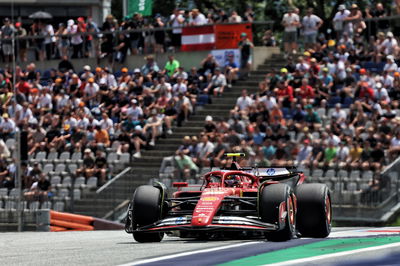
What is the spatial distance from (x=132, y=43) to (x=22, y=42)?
494 cm

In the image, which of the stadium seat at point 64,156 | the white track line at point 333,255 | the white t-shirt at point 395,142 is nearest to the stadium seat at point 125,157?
the stadium seat at point 64,156

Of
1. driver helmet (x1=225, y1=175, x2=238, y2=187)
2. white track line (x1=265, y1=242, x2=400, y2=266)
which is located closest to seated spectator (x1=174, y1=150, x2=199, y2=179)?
driver helmet (x1=225, y1=175, x2=238, y2=187)

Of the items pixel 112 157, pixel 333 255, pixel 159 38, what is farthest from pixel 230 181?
pixel 159 38

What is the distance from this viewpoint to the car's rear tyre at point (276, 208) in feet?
48.9

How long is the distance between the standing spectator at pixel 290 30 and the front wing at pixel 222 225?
62.1 ft

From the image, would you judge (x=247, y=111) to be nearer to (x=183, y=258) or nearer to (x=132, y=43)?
(x=132, y=43)

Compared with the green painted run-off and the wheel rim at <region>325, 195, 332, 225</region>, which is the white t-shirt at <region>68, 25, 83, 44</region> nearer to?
the wheel rim at <region>325, 195, 332, 225</region>

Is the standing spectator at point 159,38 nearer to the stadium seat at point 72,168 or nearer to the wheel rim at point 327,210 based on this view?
the stadium seat at point 72,168

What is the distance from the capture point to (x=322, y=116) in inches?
1139

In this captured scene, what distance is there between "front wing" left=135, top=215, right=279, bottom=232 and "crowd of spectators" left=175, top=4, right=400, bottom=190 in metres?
11.3

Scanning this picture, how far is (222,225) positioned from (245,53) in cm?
1965

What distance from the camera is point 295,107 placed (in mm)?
29578

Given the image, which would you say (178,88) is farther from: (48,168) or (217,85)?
(48,168)

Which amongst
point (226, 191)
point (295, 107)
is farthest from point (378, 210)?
point (226, 191)
